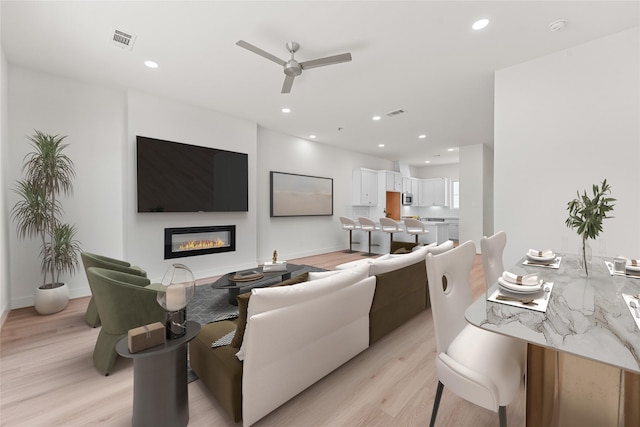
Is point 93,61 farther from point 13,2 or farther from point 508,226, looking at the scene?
point 508,226

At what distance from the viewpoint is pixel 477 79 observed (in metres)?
3.65

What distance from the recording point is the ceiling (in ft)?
7.77

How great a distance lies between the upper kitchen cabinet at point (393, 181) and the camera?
871cm

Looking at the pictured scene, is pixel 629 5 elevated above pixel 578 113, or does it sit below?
above

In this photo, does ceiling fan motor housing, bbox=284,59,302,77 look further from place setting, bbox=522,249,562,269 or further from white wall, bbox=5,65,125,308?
white wall, bbox=5,65,125,308

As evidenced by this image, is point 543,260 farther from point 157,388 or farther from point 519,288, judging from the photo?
point 157,388

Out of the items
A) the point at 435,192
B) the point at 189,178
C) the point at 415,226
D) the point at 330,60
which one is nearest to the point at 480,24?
the point at 330,60

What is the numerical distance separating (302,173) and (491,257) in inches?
202

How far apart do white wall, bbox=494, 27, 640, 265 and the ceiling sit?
221mm

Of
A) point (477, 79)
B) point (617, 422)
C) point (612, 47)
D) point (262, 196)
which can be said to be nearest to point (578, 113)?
point (612, 47)

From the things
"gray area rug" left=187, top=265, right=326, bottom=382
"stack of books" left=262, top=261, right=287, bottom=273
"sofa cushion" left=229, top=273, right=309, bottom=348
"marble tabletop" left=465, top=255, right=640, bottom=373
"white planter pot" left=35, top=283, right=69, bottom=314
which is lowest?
"gray area rug" left=187, top=265, right=326, bottom=382

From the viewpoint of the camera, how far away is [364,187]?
8.20 meters

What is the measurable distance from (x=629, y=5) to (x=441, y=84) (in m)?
1.75

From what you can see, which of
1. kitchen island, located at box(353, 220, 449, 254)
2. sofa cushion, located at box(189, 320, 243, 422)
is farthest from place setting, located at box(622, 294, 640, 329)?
kitchen island, located at box(353, 220, 449, 254)
